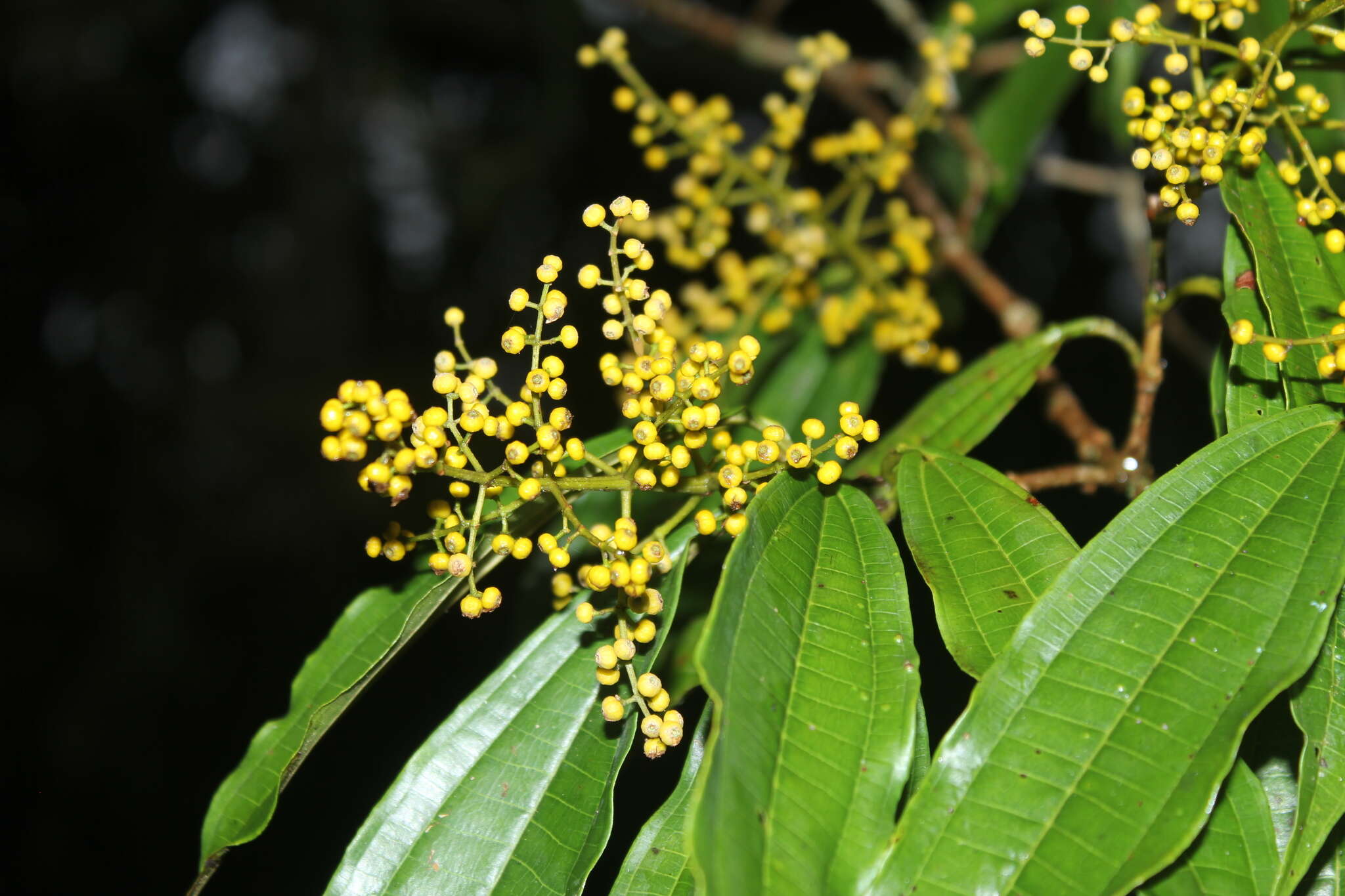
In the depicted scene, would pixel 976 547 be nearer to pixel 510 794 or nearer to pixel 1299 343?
pixel 1299 343

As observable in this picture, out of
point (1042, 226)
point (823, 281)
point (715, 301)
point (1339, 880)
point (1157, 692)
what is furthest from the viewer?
point (1042, 226)

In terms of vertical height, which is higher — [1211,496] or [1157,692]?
[1211,496]

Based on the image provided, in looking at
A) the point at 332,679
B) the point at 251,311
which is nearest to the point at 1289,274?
the point at 332,679

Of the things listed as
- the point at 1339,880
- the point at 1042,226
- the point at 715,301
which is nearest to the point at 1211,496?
the point at 1339,880

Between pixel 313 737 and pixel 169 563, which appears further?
pixel 169 563

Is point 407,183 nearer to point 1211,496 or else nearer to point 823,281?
point 823,281

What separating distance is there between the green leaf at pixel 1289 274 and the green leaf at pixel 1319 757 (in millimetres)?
314

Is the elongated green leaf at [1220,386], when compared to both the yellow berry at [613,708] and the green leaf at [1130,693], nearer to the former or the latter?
the green leaf at [1130,693]

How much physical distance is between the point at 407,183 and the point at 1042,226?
3676mm

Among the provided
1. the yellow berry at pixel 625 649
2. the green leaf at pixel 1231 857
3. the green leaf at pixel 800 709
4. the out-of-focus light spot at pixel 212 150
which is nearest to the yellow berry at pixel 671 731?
the yellow berry at pixel 625 649

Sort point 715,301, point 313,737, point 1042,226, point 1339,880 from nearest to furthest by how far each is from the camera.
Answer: point 1339,880
point 313,737
point 715,301
point 1042,226

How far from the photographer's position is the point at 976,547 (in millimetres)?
1324

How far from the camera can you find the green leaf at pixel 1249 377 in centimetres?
129

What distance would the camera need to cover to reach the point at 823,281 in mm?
2615
